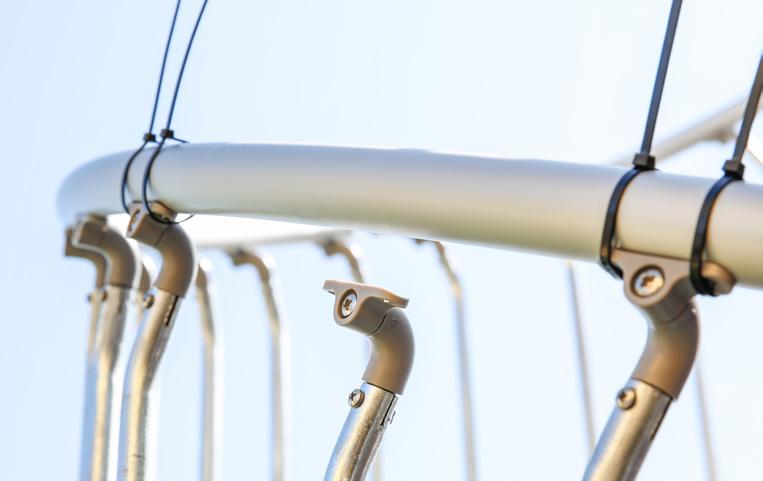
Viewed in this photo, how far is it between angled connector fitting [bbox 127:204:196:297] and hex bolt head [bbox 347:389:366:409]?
0.41 m

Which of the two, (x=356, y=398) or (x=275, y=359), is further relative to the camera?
(x=275, y=359)

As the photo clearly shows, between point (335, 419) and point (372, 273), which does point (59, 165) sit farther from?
point (372, 273)

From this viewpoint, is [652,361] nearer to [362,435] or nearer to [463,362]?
[362,435]

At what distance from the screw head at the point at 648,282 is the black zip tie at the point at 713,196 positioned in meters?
0.02

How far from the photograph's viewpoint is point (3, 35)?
21.4 ft

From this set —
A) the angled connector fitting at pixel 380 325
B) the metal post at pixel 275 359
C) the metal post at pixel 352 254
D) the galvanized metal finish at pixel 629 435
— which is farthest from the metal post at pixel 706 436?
the galvanized metal finish at pixel 629 435

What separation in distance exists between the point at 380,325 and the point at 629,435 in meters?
0.26

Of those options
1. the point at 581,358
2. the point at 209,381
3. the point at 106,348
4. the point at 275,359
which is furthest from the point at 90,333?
the point at 581,358

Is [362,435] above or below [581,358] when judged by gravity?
below

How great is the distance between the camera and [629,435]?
78 centimetres

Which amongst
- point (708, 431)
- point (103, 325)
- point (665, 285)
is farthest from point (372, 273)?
point (665, 285)

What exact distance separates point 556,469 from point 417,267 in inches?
19.6

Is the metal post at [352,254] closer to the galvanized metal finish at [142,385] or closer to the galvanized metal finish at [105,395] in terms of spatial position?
the galvanized metal finish at [105,395]

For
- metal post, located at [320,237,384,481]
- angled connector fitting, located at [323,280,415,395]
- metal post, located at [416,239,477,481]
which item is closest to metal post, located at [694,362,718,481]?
metal post, located at [416,239,477,481]
